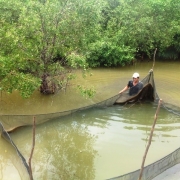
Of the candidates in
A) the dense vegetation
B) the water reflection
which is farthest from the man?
the water reflection

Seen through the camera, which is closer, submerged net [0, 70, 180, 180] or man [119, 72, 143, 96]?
submerged net [0, 70, 180, 180]

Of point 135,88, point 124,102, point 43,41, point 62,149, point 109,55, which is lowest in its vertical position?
point 62,149

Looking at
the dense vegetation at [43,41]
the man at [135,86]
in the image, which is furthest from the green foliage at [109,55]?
the man at [135,86]

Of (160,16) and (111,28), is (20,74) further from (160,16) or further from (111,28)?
(160,16)

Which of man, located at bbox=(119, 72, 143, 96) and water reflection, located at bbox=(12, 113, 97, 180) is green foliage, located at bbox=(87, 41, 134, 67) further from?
water reflection, located at bbox=(12, 113, 97, 180)

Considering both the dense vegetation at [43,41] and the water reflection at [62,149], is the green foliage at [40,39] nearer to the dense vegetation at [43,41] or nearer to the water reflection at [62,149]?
the dense vegetation at [43,41]

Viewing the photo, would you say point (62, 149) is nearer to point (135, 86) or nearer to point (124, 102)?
point (124, 102)

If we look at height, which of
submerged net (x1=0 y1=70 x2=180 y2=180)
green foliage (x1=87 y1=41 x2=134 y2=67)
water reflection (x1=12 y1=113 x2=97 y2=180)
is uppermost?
green foliage (x1=87 y1=41 x2=134 y2=67)

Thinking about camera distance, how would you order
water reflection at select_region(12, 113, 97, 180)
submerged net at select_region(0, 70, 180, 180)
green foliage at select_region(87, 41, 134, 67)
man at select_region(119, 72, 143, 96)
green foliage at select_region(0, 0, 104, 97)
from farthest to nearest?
green foliage at select_region(87, 41, 134, 67), man at select_region(119, 72, 143, 96), green foliage at select_region(0, 0, 104, 97), water reflection at select_region(12, 113, 97, 180), submerged net at select_region(0, 70, 180, 180)

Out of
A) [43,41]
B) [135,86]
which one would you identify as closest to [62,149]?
[135,86]

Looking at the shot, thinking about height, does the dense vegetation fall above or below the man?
above

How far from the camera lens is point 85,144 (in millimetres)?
6887

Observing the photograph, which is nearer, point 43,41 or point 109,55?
point 43,41

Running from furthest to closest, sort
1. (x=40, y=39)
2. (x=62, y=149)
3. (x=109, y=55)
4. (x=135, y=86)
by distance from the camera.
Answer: (x=109, y=55) → (x=135, y=86) → (x=40, y=39) → (x=62, y=149)
